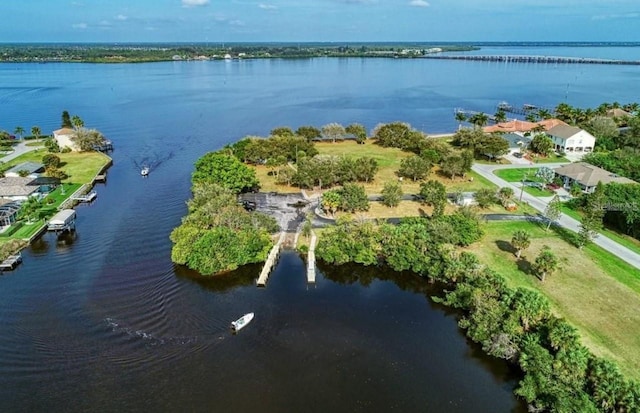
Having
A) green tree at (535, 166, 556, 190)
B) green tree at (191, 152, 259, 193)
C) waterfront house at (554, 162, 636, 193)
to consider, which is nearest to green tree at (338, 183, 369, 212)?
green tree at (191, 152, 259, 193)

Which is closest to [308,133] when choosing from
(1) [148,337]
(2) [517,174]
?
(2) [517,174]

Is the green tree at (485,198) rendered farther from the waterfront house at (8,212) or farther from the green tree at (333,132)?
the waterfront house at (8,212)

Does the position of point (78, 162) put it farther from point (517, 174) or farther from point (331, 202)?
point (517, 174)

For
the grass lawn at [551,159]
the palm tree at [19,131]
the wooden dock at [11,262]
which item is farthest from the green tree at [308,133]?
the palm tree at [19,131]

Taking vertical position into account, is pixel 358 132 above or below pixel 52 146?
above

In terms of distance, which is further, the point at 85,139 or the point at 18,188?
the point at 85,139

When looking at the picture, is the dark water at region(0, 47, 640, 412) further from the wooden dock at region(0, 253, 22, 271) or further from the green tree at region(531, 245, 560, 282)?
the green tree at region(531, 245, 560, 282)
